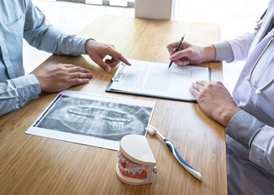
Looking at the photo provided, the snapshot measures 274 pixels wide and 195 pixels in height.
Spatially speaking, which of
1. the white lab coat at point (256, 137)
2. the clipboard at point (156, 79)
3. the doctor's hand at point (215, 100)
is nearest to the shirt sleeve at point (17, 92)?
the clipboard at point (156, 79)

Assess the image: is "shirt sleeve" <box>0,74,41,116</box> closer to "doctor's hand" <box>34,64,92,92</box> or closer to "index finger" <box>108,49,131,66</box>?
"doctor's hand" <box>34,64,92,92</box>

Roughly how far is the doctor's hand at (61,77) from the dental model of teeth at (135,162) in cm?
38

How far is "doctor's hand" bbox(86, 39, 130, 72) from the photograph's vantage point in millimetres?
1010

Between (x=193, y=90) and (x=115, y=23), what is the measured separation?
753mm

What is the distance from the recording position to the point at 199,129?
72 centimetres

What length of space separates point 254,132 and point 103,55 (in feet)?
1.92

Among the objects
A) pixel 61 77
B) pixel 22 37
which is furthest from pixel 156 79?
pixel 22 37

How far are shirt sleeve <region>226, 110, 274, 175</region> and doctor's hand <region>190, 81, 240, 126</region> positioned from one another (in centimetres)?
2

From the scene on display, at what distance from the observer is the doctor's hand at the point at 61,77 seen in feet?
2.78

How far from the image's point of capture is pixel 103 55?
3.38 ft

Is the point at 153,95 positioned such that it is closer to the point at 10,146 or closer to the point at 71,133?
the point at 71,133

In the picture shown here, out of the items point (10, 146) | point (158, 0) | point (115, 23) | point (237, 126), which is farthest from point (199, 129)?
point (158, 0)

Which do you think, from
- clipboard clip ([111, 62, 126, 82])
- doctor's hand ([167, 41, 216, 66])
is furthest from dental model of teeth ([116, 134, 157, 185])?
doctor's hand ([167, 41, 216, 66])

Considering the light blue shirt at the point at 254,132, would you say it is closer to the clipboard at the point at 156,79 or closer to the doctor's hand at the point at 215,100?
the doctor's hand at the point at 215,100
